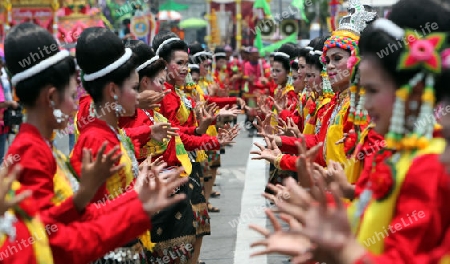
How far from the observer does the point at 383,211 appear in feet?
7.53

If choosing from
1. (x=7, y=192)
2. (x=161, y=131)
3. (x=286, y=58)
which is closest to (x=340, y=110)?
(x=161, y=131)

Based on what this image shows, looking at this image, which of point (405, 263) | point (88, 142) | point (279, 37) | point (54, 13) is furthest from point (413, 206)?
point (279, 37)

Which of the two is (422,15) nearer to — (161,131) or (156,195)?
(156,195)

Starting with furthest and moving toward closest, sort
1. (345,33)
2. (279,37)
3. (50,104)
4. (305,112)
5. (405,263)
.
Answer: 1. (279,37)
2. (305,112)
3. (345,33)
4. (50,104)
5. (405,263)

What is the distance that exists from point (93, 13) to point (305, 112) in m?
13.3

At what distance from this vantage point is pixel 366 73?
2.48 m

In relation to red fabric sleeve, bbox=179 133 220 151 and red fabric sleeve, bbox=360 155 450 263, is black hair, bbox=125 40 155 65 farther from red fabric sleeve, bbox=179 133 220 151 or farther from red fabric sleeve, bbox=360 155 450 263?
red fabric sleeve, bbox=360 155 450 263

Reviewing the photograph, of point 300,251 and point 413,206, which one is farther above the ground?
point 413,206

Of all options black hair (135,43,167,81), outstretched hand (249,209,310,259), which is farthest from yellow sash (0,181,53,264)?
black hair (135,43,167,81)

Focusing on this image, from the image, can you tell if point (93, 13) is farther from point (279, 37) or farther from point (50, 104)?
point (50, 104)

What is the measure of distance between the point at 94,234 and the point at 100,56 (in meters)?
1.04

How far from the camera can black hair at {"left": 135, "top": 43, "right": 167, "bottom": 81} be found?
507 centimetres

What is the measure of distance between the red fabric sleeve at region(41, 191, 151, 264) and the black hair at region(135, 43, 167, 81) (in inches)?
95.0

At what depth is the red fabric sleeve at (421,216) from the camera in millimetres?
2135
